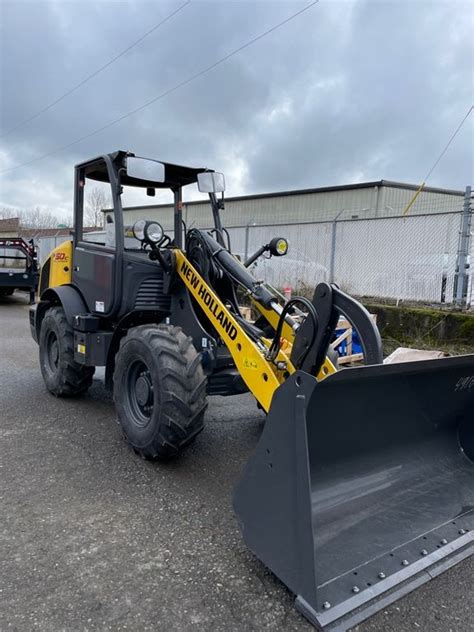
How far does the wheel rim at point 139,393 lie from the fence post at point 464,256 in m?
6.38

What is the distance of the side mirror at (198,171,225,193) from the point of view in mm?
5141

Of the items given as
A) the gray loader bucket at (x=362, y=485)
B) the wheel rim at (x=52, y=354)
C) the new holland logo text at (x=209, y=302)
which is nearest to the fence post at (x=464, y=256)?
the gray loader bucket at (x=362, y=485)

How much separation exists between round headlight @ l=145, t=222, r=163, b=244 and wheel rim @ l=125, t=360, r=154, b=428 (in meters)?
1.10

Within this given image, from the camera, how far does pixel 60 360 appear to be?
5.36 m

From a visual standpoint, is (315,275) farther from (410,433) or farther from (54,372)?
(410,433)

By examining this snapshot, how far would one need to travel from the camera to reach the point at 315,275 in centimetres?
1162

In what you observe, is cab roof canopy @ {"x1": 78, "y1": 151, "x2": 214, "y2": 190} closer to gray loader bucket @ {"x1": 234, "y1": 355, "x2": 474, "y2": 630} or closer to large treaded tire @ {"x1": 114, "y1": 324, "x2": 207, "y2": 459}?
large treaded tire @ {"x1": 114, "y1": 324, "x2": 207, "y2": 459}

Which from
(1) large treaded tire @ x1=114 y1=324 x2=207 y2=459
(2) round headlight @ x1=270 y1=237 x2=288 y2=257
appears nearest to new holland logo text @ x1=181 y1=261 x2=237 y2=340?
(1) large treaded tire @ x1=114 y1=324 x2=207 y2=459

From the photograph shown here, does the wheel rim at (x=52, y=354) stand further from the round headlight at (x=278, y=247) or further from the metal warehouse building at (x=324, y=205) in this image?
the metal warehouse building at (x=324, y=205)

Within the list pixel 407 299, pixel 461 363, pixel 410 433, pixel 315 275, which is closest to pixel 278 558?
pixel 410 433

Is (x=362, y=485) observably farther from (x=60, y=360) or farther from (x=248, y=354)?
(x=60, y=360)

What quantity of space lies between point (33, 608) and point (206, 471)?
1689 mm

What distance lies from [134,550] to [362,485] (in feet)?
4.58

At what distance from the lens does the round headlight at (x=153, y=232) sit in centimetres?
428
